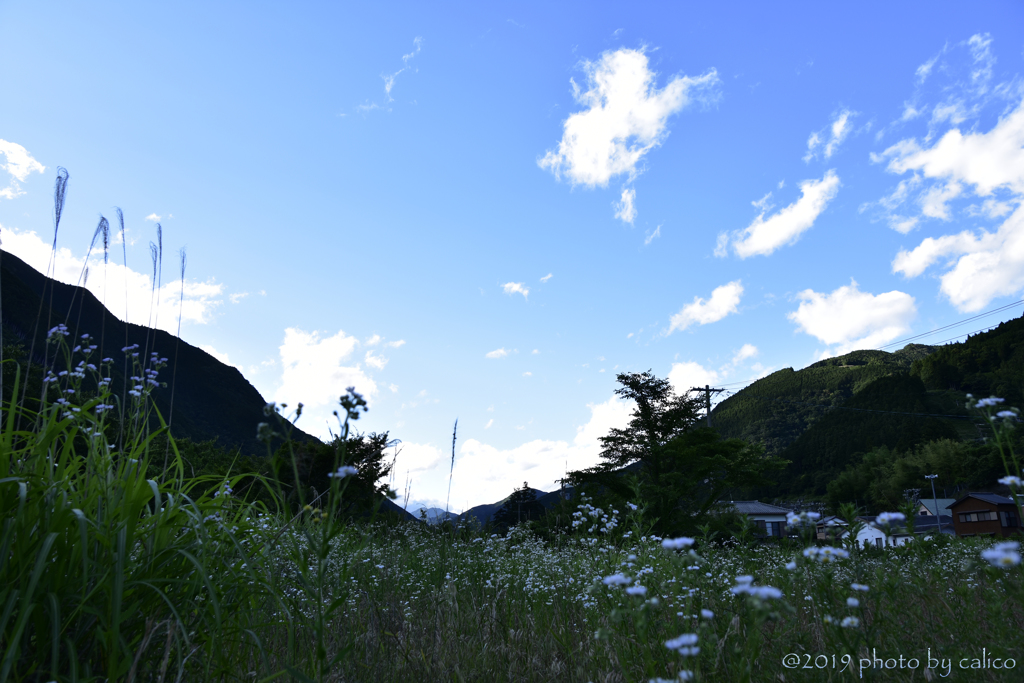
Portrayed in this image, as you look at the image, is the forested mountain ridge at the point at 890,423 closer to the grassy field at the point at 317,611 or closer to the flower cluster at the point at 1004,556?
the grassy field at the point at 317,611

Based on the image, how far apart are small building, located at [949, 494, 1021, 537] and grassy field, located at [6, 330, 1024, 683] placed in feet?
167

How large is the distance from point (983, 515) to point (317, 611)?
59.8 metres

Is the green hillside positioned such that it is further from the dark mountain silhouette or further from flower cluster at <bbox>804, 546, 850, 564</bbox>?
flower cluster at <bbox>804, 546, 850, 564</bbox>

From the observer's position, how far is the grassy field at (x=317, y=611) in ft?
5.73

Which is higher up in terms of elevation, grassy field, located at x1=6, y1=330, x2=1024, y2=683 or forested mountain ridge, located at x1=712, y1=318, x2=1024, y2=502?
forested mountain ridge, located at x1=712, y1=318, x2=1024, y2=502

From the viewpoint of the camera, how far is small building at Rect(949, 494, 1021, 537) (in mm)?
39719

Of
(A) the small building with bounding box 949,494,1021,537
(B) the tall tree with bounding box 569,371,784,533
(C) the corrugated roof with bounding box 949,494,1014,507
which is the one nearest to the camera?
(B) the tall tree with bounding box 569,371,784,533

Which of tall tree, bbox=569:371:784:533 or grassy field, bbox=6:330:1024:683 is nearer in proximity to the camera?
grassy field, bbox=6:330:1024:683

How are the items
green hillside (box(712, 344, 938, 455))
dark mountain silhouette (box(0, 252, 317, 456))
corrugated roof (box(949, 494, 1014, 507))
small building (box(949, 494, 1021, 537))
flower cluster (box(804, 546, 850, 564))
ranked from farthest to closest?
green hillside (box(712, 344, 938, 455)) < dark mountain silhouette (box(0, 252, 317, 456)) < corrugated roof (box(949, 494, 1014, 507)) < small building (box(949, 494, 1021, 537)) < flower cluster (box(804, 546, 850, 564))

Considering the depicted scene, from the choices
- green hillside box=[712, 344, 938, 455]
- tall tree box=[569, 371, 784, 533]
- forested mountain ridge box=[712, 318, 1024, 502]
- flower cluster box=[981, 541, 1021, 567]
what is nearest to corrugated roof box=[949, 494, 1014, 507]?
forested mountain ridge box=[712, 318, 1024, 502]

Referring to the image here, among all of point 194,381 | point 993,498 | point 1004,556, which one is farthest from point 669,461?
point 194,381

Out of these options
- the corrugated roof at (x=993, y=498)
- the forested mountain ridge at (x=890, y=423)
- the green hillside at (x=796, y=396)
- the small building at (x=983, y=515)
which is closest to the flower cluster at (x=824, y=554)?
the small building at (x=983, y=515)

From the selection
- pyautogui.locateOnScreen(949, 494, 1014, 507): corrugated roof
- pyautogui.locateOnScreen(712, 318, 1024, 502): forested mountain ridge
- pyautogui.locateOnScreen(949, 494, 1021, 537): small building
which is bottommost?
pyautogui.locateOnScreen(949, 494, 1021, 537): small building

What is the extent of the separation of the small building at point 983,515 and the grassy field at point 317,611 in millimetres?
50777
